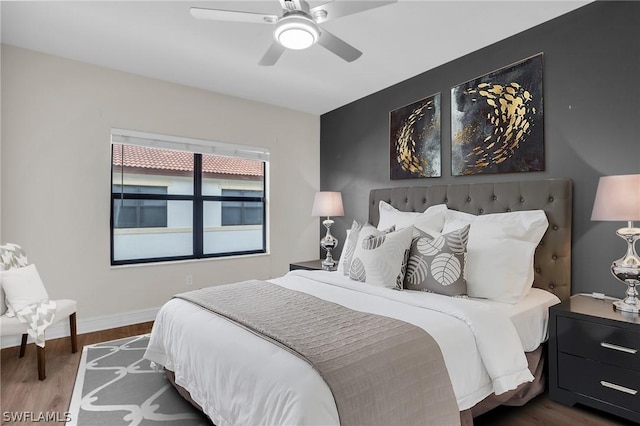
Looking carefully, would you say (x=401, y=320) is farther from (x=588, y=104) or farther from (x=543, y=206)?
(x=588, y=104)

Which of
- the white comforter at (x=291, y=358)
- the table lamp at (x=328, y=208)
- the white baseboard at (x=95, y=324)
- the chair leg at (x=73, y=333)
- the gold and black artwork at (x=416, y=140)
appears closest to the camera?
the white comforter at (x=291, y=358)

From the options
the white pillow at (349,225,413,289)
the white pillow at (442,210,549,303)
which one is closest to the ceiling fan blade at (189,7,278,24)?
the white pillow at (349,225,413,289)

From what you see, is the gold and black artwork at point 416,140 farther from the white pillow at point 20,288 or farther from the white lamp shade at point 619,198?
the white pillow at point 20,288

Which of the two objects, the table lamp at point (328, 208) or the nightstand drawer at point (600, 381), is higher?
the table lamp at point (328, 208)

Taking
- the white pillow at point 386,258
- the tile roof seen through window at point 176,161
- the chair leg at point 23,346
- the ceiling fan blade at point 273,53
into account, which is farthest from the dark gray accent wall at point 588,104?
the chair leg at point 23,346

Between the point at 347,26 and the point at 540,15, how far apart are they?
141cm

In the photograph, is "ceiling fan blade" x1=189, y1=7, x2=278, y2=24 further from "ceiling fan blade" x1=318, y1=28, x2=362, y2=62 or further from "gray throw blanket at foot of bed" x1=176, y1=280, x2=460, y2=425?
"gray throw blanket at foot of bed" x1=176, y1=280, x2=460, y2=425

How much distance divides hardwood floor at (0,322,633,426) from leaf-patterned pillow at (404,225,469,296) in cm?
75

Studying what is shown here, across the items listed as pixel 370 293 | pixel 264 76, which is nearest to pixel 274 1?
pixel 264 76

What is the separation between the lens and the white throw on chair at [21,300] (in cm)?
246

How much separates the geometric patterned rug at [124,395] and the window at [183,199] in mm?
1247

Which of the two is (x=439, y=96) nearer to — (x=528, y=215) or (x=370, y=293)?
(x=528, y=215)

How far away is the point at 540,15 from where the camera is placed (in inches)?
101

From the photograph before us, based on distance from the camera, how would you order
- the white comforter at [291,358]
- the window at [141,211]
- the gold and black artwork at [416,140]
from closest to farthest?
the white comforter at [291,358]
the gold and black artwork at [416,140]
the window at [141,211]
